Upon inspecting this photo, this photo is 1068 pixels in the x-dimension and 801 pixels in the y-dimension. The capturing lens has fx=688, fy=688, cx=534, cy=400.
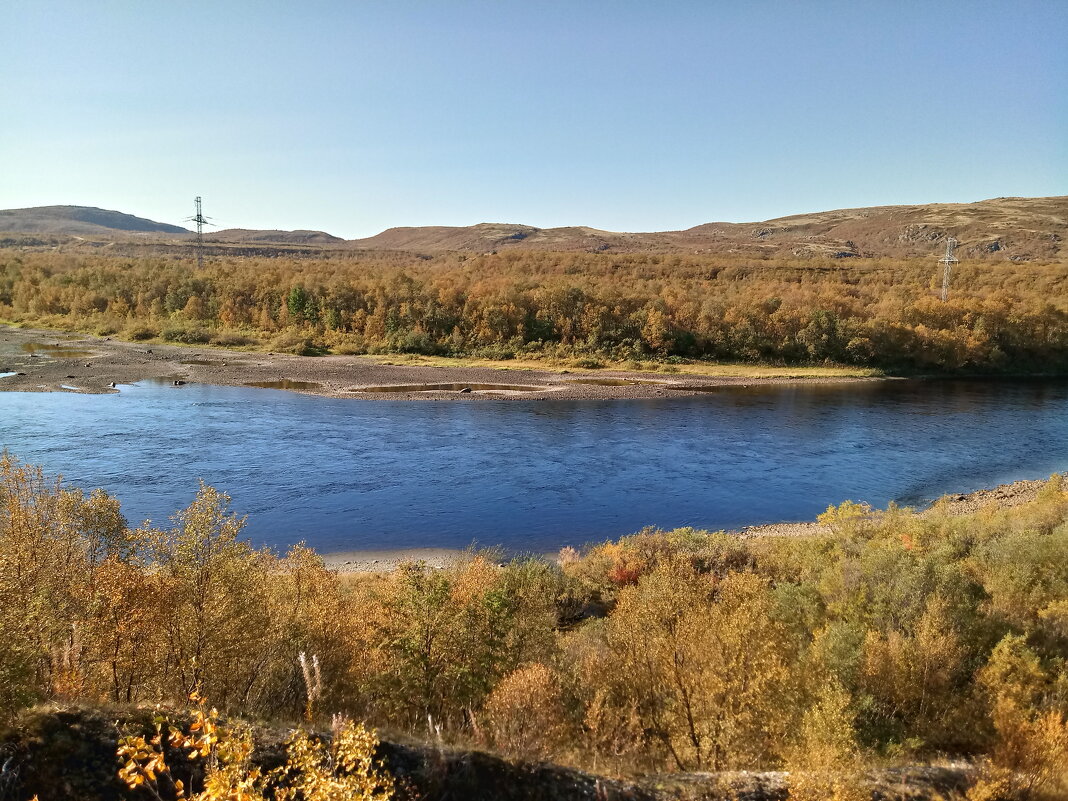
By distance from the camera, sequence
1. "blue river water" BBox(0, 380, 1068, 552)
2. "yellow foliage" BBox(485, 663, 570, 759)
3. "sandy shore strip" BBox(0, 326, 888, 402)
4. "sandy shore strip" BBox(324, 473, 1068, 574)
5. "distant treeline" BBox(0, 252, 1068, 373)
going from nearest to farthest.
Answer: "yellow foliage" BBox(485, 663, 570, 759) < "sandy shore strip" BBox(324, 473, 1068, 574) < "blue river water" BBox(0, 380, 1068, 552) < "sandy shore strip" BBox(0, 326, 888, 402) < "distant treeline" BBox(0, 252, 1068, 373)

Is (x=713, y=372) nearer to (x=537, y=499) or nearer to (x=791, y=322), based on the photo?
(x=791, y=322)

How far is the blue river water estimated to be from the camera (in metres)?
30.7

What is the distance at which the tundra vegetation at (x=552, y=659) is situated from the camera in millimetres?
10750

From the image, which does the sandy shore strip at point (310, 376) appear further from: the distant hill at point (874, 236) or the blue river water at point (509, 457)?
the distant hill at point (874, 236)

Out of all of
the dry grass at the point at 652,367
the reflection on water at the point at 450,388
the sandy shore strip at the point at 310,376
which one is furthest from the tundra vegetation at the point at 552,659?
the dry grass at the point at 652,367

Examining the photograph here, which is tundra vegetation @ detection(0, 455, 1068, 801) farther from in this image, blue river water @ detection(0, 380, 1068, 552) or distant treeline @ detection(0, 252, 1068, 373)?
distant treeline @ detection(0, 252, 1068, 373)

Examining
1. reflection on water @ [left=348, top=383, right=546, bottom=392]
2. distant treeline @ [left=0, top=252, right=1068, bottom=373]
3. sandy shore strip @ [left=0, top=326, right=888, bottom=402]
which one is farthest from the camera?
distant treeline @ [left=0, top=252, right=1068, bottom=373]

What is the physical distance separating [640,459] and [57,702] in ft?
115

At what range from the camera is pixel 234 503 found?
3094 cm

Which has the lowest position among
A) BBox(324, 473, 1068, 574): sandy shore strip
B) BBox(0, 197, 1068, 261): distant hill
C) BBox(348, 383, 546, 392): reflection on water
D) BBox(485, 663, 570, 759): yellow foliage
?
BBox(324, 473, 1068, 574): sandy shore strip

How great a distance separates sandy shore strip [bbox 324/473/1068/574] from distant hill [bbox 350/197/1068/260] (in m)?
115

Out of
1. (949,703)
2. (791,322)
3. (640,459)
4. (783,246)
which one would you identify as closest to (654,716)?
(949,703)

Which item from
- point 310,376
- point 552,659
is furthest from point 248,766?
point 310,376

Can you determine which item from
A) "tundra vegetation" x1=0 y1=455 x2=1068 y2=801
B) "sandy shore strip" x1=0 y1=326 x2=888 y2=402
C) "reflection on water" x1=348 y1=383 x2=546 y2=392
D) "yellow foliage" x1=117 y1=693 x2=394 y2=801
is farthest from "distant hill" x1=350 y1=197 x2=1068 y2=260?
"yellow foliage" x1=117 y1=693 x2=394 y2=801
